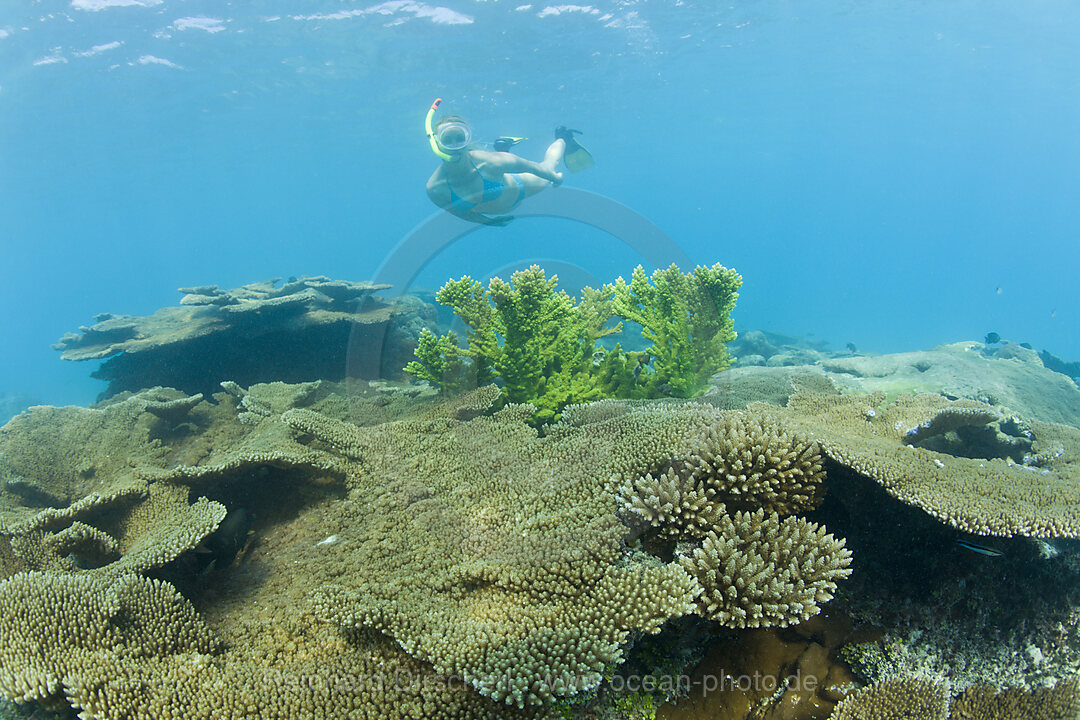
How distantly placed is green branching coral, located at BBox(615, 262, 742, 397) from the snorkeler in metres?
3.41

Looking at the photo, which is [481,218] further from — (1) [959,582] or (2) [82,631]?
(1) [959,582]

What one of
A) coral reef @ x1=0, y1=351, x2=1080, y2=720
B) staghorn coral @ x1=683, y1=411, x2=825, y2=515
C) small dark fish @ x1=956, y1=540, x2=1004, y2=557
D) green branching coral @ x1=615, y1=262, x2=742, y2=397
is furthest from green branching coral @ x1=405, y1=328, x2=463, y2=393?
small dark fish @ x1=956, y1=540, x2=1004, y2=557

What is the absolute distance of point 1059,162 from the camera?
83.4m

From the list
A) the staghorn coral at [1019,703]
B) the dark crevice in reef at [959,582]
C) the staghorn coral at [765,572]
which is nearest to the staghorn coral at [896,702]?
the staghorn coral at [1019,703]

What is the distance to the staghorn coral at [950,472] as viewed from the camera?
8.71 feet

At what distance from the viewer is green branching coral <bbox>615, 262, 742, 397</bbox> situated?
5934mm

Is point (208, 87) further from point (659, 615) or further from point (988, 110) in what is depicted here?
point (988, 110)

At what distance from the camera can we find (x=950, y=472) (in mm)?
3062

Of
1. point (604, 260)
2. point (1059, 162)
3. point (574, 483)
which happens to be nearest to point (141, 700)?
point (574, 483)

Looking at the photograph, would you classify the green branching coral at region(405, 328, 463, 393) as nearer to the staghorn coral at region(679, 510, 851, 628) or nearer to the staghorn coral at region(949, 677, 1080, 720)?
the staghorn coral at region(679, 510, 851, 628)

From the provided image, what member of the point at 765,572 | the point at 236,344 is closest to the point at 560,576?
the point at 765,572

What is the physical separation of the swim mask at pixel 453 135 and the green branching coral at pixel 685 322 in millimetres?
3329

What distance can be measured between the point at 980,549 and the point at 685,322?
3662mm

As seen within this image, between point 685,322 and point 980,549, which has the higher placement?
point 685,322
